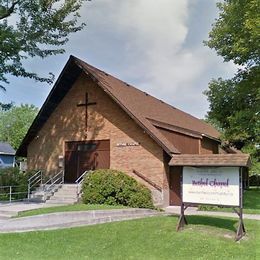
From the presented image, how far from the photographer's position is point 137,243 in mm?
10000

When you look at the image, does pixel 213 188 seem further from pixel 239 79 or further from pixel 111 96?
pixel 239 79

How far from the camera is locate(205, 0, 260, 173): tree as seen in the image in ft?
63.4

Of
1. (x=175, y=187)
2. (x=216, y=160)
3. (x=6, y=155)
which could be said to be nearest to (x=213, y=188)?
(x=216, y=160)

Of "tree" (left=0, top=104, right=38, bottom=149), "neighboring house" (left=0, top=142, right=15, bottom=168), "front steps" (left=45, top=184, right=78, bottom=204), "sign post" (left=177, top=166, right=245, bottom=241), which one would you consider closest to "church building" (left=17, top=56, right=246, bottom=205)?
"front steps" (left=45, top=184, right=78, bottom=204)

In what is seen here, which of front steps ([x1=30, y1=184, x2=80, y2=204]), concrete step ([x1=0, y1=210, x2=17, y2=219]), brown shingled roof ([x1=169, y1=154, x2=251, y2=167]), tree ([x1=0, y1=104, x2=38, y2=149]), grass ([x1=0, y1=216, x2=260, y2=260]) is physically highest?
tree ([x1=0, y1=104, x2=38, y2=149])

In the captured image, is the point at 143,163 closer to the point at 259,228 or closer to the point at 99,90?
the point at 99,90

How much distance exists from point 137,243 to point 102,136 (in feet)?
41.7

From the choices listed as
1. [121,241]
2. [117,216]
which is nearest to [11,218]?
[117,216]

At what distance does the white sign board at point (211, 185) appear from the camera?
11188mm

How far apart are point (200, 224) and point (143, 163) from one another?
8.38 metres

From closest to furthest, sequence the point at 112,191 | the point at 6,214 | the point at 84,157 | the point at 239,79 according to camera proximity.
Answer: the point at 6,214 < the point at 112,191 < the point at 84,157 < the point at 239,79

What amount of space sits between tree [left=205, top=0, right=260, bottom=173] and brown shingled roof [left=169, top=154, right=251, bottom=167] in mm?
7994

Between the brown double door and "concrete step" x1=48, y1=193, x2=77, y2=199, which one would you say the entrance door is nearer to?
the brown double door

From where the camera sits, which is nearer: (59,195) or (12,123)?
(59,195)
